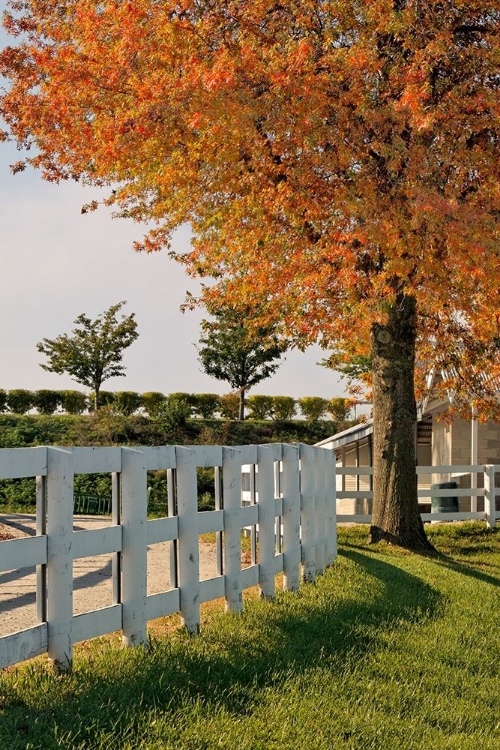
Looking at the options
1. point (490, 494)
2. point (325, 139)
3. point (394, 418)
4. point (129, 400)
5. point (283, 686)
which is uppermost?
point (325, 139)

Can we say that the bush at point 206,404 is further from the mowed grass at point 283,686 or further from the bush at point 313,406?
the mowed grass at point 283,686

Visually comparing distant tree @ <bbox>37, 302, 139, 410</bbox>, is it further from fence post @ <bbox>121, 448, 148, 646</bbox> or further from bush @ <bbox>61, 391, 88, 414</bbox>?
fence post @ <bbox>121, 448, 148, 646</bbox>

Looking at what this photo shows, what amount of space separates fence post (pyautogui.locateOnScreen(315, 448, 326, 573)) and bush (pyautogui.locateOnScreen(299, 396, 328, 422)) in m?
36.3

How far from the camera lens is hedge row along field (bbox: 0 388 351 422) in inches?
1773

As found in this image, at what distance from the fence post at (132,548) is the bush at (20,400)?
39.4 m

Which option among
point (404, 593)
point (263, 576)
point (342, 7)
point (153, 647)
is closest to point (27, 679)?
point (153, 647)

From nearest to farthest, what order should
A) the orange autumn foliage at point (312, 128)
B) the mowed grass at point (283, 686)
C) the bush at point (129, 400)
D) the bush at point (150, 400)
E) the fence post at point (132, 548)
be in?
the mowed grass at point (283, 686) → the fence post at point (132, 548) → the orange autumn foliage at point (312, 128) → the bush at point (129, 400) → the bush at point (150, 400)

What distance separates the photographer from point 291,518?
1016cm

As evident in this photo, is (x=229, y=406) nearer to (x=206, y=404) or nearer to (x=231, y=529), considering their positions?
(x=206, y=404)

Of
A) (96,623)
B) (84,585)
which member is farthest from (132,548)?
(84,585)

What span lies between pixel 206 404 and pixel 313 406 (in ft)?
19.3

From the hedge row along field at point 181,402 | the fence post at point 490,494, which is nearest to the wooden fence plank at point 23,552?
the fence post at point 490,494

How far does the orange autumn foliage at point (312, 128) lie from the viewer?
13.8 meters

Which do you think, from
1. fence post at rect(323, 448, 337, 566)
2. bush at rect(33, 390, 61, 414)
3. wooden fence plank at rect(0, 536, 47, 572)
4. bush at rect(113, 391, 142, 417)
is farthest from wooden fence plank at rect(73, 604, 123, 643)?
bush at rect(33, 390, 61, 414)
